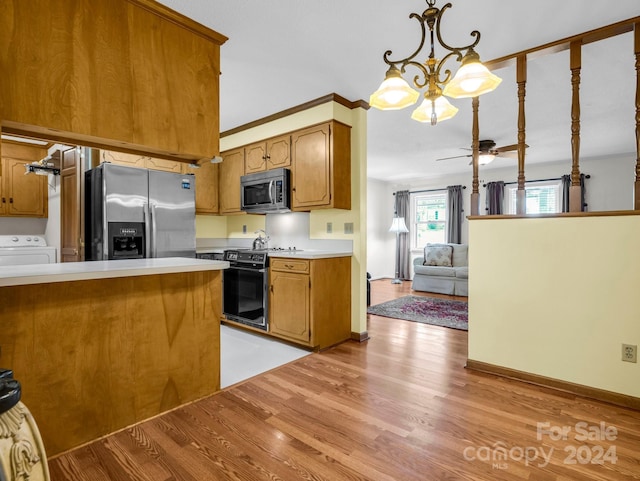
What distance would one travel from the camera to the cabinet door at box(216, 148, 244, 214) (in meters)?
4.27

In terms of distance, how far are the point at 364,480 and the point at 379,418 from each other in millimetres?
529

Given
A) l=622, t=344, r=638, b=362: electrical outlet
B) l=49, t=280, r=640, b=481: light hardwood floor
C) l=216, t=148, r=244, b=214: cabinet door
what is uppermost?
l=216, t=148, r=244, b=214: cabinet door

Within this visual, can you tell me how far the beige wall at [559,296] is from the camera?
218 cm

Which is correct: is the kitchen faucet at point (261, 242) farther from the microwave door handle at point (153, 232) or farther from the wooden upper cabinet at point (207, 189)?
the microwave door handle at point (153, 232)

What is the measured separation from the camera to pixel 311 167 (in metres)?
3.46

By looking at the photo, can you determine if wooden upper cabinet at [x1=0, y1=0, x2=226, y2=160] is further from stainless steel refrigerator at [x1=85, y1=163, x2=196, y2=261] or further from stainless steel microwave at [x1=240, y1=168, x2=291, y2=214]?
stainless steel microwave at [x1=240, y1=168, x2=291, y2=214]

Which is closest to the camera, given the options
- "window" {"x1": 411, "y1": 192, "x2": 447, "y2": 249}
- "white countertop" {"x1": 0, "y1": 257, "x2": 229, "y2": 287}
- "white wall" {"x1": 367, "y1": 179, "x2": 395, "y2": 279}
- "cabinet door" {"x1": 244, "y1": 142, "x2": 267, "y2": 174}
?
"white countertop" {"x1": 0, "y1": 257, "x2": 229, "y2": 287}

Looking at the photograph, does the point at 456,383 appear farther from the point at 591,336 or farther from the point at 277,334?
the point at 277,334

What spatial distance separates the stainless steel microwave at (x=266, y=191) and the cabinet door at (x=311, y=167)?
0.09 meters

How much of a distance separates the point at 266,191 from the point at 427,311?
280 cm

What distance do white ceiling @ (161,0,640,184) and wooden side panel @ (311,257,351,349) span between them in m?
1.68

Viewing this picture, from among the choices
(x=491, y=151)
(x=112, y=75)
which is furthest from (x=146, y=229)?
(x=491, y=151)

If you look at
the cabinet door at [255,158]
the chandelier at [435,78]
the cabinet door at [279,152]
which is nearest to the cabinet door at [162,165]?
the cabinet door at [255,158]

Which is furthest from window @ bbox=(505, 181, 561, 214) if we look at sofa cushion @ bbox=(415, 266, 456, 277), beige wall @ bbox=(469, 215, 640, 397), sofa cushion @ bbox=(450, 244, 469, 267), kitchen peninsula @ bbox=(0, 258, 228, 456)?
kitchen peninsula @ bbox=(0, 258, 228, 456)
